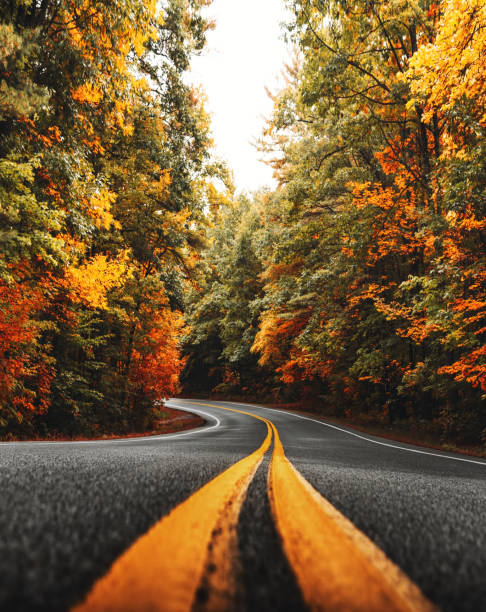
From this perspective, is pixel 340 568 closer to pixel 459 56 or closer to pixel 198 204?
pixel 459 56

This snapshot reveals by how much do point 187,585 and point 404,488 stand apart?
1.70 m

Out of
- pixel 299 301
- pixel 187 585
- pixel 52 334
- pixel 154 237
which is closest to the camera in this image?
pixel 187 585

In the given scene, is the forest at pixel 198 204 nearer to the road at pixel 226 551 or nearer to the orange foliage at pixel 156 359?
the orange foliage at pixel 156 359

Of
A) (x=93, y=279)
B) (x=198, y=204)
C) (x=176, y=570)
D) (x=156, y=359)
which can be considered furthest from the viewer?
(x=156, y=359)

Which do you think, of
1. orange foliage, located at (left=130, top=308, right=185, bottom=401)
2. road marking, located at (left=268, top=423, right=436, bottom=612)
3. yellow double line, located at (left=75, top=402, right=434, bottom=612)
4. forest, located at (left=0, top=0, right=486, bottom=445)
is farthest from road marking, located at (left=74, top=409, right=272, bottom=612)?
orange foliage, located at (left=130, top=308, right=185, bottom=401)

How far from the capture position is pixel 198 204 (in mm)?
14195

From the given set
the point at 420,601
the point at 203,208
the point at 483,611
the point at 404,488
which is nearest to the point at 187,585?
the point at 420,601

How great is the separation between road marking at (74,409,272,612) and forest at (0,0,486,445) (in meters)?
6.40

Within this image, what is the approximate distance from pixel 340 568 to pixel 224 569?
233 mm

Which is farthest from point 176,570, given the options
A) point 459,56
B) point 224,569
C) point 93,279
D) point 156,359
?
point 156,359

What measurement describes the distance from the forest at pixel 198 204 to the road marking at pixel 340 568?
259 inches

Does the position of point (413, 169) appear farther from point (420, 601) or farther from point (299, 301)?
point (420, 601)

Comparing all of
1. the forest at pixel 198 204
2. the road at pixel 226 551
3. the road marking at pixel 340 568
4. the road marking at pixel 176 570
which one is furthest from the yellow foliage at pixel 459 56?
the road marking at pixel 176 570

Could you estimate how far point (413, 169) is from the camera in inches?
468
